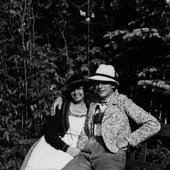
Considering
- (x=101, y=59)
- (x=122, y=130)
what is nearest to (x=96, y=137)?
(x=122, y=130)

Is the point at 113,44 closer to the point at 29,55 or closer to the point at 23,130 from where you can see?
the point at 29,55

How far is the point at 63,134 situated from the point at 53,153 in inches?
9.3

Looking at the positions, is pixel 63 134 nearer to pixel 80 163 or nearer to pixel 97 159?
pixel 80 163

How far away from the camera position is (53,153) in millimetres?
3955

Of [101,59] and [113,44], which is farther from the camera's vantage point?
[101,59]

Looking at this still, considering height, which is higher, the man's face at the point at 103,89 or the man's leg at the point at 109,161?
the man's face at the point at 103,89

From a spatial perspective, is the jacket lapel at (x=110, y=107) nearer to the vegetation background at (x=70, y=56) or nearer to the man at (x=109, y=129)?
the man at (x=109, y=129)

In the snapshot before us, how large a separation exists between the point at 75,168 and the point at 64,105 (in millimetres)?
741

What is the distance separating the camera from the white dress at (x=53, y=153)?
3861mm

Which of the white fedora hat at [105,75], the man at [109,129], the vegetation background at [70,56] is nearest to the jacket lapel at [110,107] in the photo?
the man at [109,129]

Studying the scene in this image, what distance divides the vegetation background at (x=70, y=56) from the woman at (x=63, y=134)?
52cm

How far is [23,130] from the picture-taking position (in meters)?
5.66

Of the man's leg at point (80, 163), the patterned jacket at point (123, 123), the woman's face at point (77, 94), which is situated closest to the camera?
the patterned jacket at point (123, 123)

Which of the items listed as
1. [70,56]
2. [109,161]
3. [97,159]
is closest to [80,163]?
[97,159]
